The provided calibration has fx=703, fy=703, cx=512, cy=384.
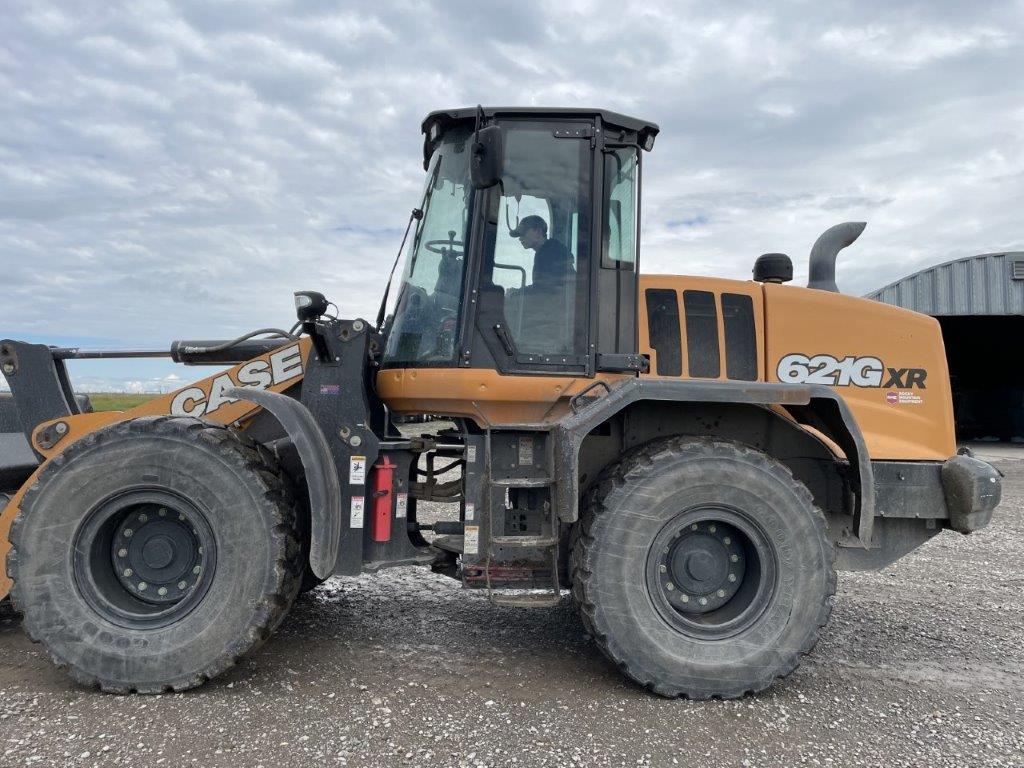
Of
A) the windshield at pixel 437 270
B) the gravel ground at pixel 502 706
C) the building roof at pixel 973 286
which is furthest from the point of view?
the building roof at pixel 973 286

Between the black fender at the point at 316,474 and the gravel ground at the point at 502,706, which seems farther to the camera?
the black fender at the point at 316,474

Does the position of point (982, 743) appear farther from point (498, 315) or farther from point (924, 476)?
point (498, 315)

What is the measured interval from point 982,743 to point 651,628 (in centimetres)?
148

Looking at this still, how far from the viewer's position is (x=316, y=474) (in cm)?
354

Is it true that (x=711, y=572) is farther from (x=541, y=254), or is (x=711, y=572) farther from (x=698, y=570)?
(x=541, y=254)

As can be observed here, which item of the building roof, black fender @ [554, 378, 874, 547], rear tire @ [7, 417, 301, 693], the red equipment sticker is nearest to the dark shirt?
black fender @ [554, 378, 874, 547]

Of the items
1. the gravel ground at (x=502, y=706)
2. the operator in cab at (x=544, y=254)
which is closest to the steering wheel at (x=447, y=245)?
the operator in cab at (x=544, y=254)

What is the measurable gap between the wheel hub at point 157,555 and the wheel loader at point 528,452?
0.01 m

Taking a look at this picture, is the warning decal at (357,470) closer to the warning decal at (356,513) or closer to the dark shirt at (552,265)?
the warning decal at (356,513)

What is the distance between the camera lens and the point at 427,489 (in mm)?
4266

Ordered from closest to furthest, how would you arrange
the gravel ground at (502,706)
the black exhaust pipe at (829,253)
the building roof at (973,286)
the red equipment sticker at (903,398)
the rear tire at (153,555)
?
the gravel ground at (502,706)
the rear tire at (153,555)
the red equipment sticker at (903,398)
the black exhaust pipe at (829,253)
the building roof at (973,286)

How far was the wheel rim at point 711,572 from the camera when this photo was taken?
11.5 feet

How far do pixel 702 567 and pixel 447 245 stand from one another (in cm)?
221

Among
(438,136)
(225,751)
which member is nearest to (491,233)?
(438,136)
